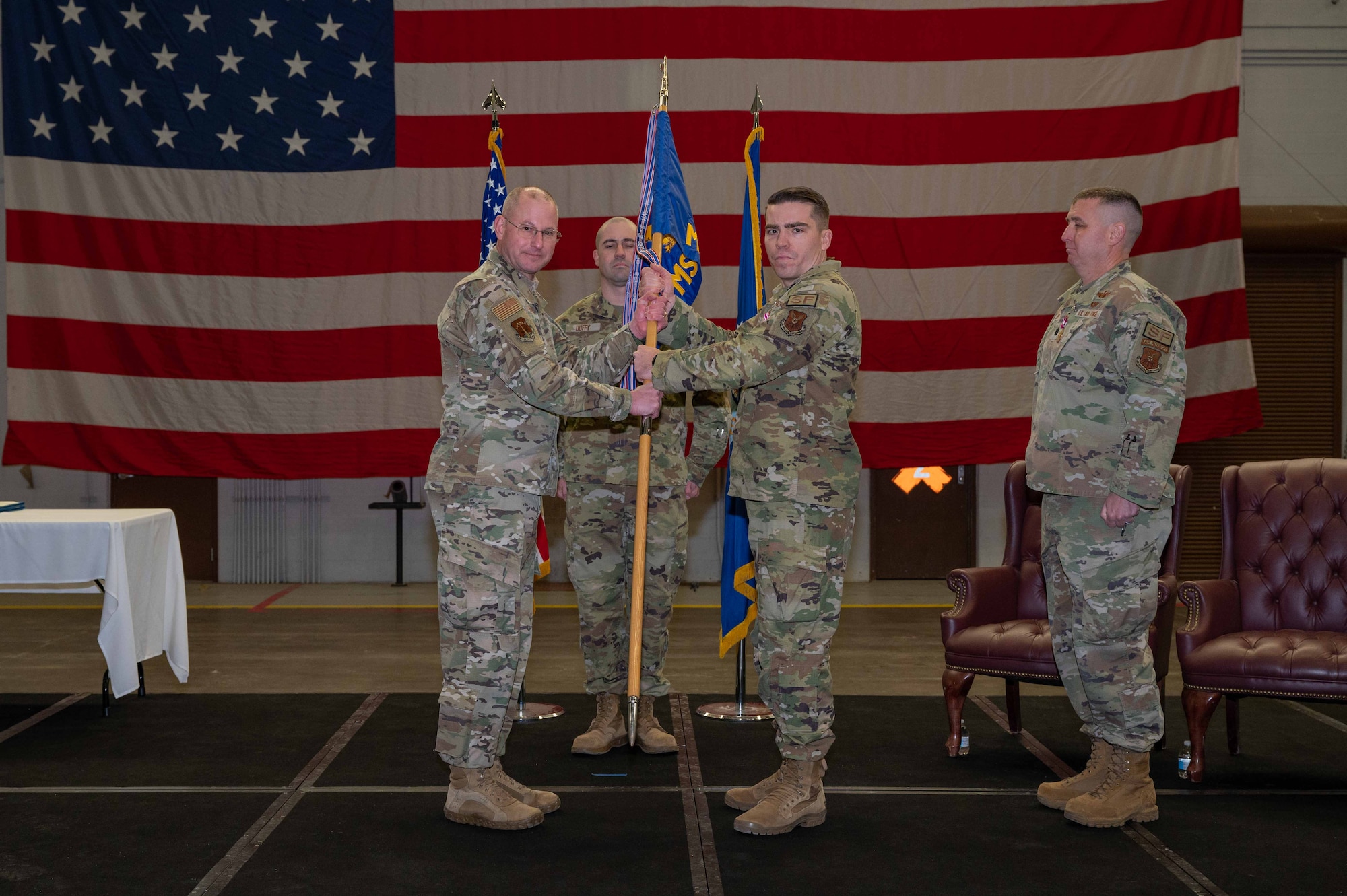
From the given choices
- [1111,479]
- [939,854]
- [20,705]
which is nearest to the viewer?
[939,854]

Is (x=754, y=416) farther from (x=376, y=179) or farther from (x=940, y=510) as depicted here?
(x=940, y=510)

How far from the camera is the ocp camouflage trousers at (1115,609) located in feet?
10.2

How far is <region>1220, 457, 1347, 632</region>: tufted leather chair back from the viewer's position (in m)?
3.96

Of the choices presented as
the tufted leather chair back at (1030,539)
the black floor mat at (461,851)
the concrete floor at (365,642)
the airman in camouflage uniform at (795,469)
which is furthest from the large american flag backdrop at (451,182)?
the black floor mat at (461,851)

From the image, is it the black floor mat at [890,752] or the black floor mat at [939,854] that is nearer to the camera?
the black floor mat at [939,854]

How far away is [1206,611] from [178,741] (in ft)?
11.6

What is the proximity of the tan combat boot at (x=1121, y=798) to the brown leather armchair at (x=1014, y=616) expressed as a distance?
424mm

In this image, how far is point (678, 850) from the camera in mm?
2877

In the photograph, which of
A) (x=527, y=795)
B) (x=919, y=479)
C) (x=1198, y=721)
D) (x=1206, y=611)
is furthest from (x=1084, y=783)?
(x=919, y=479)

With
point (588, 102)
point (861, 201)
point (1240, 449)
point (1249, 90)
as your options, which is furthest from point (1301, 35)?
point (588, 102)

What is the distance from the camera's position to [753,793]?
318 centimetres

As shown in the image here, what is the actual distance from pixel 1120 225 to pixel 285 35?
18.1 feet

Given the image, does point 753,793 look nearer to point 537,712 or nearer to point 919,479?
point 537,712

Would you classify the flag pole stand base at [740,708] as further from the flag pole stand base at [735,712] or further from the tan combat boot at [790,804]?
the tan combat boot at [790,804]
